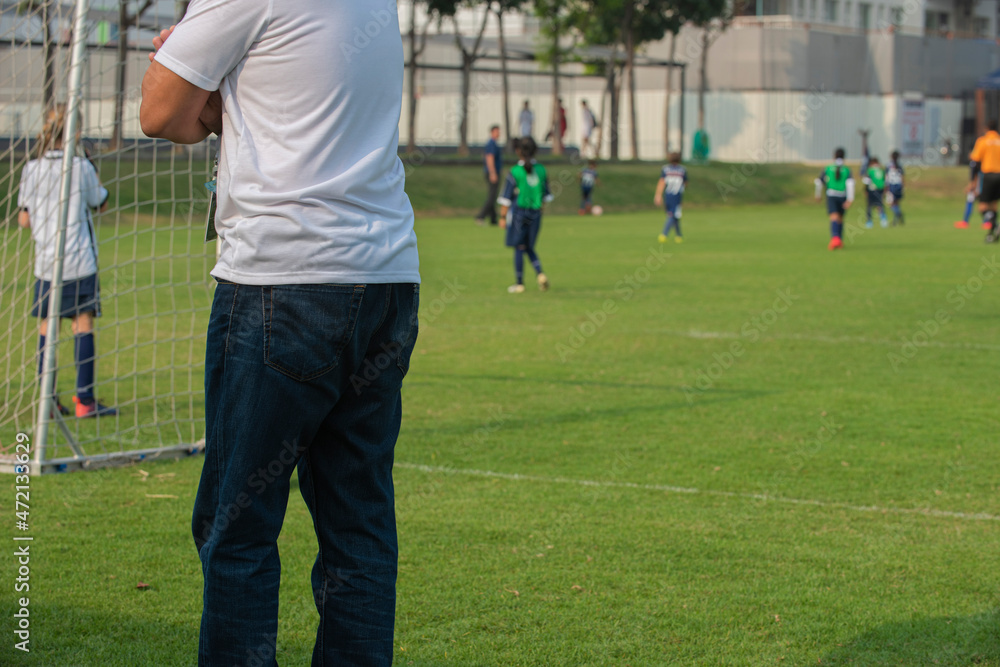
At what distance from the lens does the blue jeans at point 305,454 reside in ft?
7.61

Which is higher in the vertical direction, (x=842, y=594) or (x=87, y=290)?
(x=87, y=290)

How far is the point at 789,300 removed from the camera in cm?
1339

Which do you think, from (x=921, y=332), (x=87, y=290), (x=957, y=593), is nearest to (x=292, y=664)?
(x=957, y=593)

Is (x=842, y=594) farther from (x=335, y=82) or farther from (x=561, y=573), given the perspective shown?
(x=335, y=82)

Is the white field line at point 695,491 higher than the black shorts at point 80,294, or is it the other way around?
the black shorts at point 80,294

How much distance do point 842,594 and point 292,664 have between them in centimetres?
195

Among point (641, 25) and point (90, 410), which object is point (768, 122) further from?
point (90, 410)

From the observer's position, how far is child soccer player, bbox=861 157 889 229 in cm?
2797

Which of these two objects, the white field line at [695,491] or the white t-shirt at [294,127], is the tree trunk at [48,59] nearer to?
the white field line at [695,491]

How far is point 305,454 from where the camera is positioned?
2582 millimetres

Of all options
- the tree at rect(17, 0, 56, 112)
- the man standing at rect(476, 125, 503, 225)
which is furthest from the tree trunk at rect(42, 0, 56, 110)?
the man standing at rect(476, 125, 503, 225)

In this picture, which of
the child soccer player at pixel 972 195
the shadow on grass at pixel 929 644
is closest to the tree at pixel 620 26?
the child soccer player at pixel 972 195

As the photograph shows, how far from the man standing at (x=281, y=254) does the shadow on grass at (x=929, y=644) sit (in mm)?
1866

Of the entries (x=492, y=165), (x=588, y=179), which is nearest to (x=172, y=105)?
(x=492, y=165)
